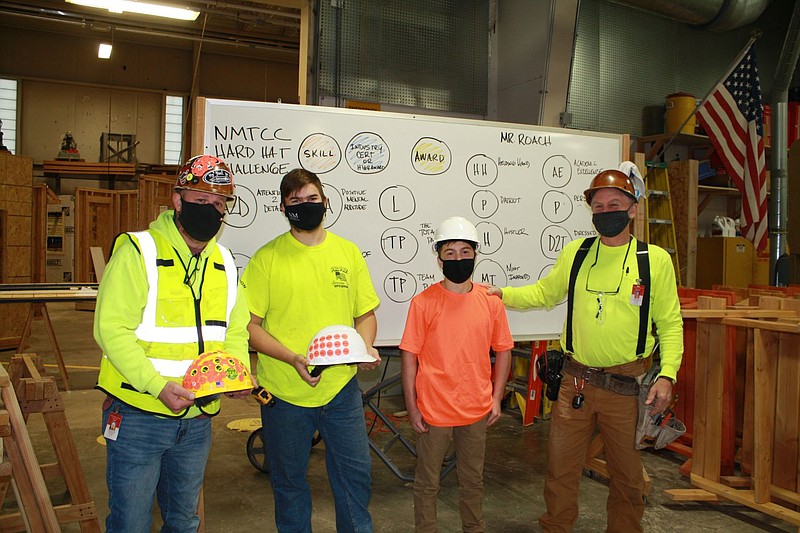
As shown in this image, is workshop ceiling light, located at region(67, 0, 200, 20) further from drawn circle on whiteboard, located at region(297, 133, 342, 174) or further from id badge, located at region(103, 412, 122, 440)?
id badge, located at region(103, 412, 122, 440)

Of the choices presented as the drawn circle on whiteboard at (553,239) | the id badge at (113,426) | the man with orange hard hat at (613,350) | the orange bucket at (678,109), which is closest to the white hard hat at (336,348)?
the id badge at (113,426)

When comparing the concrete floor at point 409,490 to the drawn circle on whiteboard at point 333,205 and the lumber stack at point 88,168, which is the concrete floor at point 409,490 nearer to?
the drawn circle on whiteboard at point 333,205

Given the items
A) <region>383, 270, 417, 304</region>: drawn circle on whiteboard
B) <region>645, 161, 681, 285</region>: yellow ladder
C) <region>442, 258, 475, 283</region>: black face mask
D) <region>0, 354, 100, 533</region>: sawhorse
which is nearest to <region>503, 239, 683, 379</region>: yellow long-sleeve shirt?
<region>442, 258, 475, 283</region>: black face mask

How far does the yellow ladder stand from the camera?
25.9ft

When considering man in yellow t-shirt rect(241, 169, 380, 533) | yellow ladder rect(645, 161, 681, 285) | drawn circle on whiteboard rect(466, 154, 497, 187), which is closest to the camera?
man in yellow t-shirt rect(241, 169, 380, 533)

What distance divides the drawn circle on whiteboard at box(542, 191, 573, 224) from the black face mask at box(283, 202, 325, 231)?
7.12 feet

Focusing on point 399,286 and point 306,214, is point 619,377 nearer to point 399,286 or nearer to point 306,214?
point 399,286

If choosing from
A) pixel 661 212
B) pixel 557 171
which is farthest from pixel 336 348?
pixel 661 212

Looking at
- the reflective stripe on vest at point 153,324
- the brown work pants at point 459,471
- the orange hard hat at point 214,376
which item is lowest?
the brown work pants at point 459,471

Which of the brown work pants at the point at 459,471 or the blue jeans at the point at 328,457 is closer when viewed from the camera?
the blue jeans at the point at 328,457

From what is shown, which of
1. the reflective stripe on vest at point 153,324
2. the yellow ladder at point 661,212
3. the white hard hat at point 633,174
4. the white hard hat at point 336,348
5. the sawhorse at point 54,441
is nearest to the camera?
the reflective stripe on vest at point 153,324

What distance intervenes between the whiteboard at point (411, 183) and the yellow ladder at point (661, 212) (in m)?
3.61

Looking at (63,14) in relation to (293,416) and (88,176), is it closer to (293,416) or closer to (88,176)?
(88,176)

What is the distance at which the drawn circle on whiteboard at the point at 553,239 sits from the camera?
4.50 m
